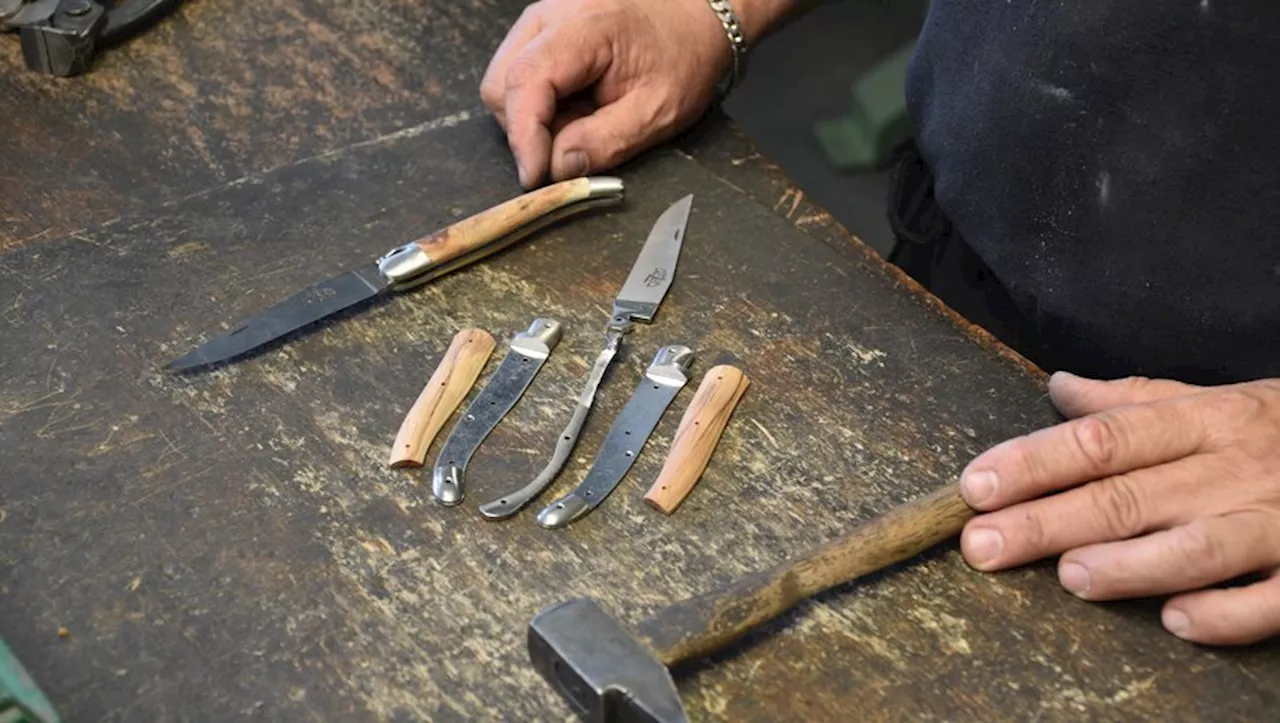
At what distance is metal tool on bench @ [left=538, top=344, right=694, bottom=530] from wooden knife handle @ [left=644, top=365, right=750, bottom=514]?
0.09 feet

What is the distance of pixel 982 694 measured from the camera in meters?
1.04

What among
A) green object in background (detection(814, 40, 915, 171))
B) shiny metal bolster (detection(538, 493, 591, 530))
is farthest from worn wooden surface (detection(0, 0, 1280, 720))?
green object in background (detection(814, 40, 915, 171))

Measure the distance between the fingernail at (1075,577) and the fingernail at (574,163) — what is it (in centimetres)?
75

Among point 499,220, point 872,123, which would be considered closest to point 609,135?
point 499,220

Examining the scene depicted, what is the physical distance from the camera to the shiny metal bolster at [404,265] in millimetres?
1363

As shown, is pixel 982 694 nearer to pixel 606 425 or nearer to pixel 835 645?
pixel 835 645

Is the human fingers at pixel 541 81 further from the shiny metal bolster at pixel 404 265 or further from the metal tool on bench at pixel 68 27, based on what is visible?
the metal tool on bench at pixel 68 27

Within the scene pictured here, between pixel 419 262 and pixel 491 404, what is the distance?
210mm

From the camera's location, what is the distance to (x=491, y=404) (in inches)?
49.3

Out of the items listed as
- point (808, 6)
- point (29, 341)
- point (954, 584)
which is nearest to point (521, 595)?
point (954, 584)

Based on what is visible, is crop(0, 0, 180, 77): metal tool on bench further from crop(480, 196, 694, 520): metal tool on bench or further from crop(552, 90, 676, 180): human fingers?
crop(480, 196, 694, 520): metal tool on bench

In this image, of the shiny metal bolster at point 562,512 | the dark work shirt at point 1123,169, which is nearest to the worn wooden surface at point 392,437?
the shiny metal bolster at point 562,512

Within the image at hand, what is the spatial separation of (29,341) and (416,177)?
0.49 metres

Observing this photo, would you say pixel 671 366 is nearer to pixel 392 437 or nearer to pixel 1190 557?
pixel 392 437
